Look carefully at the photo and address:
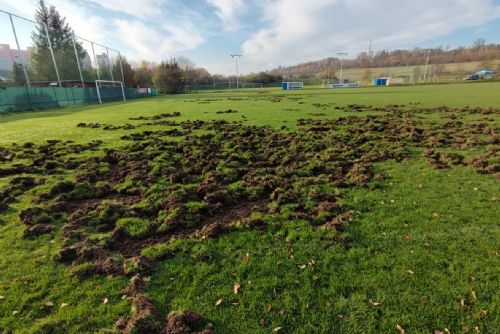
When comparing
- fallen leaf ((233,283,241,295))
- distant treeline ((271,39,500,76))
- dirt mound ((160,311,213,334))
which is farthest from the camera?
distant treeline ((271,39,500,76))

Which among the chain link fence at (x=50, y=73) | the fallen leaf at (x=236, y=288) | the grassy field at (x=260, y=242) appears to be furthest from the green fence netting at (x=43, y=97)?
the fallen leaf at (x=236, y=288)

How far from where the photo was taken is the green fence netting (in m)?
24.7

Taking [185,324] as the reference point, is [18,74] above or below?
above

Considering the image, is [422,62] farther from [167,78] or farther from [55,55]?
[55,55]

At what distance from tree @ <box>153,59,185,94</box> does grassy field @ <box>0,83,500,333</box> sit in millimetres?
62767

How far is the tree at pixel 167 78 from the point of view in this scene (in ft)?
216

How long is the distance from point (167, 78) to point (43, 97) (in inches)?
1558

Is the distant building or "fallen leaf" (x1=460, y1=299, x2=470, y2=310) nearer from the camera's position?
"fallen leaf" (x1=460, y1=299, x2=470, y2=310)

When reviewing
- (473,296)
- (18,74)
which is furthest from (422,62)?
(473,296)

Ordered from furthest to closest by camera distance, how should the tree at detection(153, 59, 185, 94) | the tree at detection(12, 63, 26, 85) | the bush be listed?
1. the tree at detection(153, 59, 185, 94)
2. the tree at detection(12, 63, 26, 85)
3. the bush

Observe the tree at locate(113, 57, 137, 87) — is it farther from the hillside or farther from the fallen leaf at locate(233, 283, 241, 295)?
the hillside

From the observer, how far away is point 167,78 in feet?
216

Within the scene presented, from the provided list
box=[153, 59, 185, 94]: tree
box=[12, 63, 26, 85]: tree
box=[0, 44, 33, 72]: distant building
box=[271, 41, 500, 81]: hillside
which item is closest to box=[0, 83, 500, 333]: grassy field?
box=[12, 63, 26, 85]: tree

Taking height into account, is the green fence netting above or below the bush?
above
